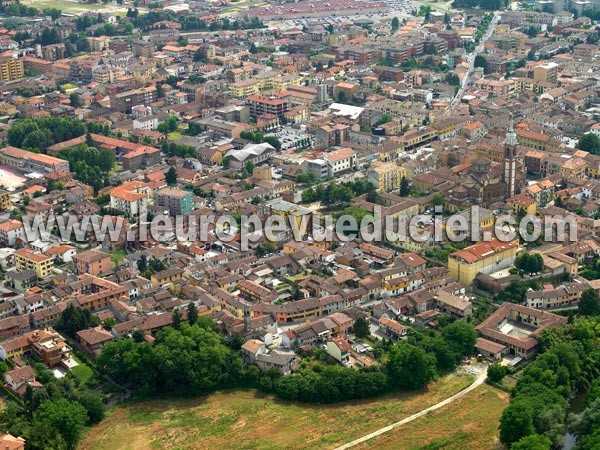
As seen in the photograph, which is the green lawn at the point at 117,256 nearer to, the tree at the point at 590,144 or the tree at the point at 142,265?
the tree at the point at 142,265

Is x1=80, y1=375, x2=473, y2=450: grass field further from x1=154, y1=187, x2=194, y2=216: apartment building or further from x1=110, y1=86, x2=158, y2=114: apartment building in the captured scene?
x1=110, y1=86, x2=158, y2=114: apartment building

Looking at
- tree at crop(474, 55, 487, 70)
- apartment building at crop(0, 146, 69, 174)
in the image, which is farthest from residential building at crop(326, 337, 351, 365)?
tree at crop(474, 55, 487, 70)

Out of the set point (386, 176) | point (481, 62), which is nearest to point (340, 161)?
point (386, 176)

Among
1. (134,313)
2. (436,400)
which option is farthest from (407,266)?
(134,313)

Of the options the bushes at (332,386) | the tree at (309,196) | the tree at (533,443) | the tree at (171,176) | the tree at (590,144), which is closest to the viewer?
the tree at (533,443)

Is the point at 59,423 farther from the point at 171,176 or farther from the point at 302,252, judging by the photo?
the point at 171,176

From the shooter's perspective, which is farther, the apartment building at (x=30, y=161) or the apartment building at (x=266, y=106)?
the apartment building at (x=266, y=106)

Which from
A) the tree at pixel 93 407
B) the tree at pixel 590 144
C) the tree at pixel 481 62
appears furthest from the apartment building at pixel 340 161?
the tree at pixel 481 62
